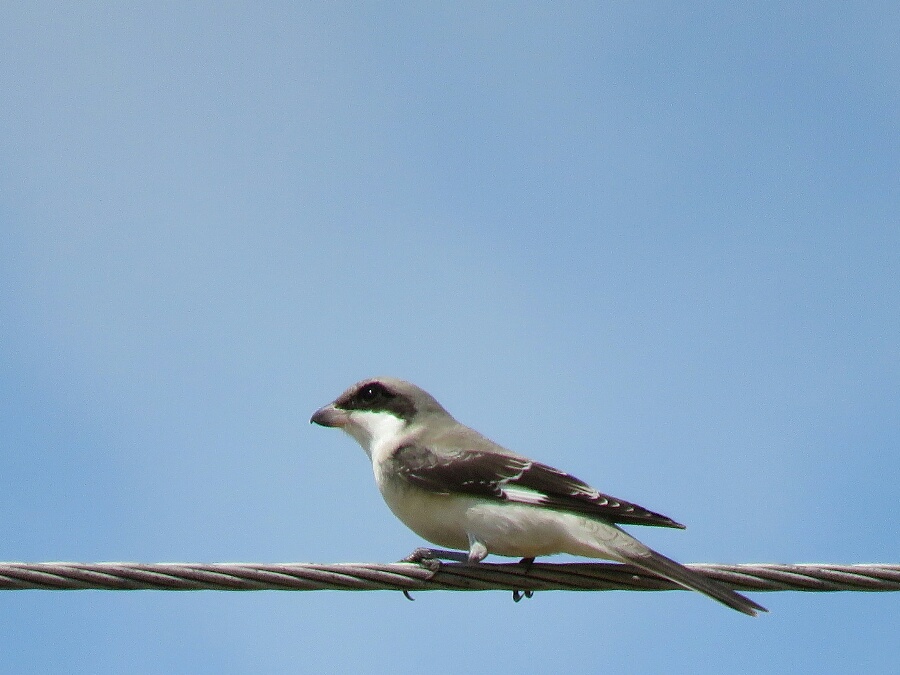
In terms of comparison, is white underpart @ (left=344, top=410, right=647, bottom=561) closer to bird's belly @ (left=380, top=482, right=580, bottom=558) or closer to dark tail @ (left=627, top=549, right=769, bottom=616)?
bird's belly @ (left=380, top=482, right=580, bottom=558)

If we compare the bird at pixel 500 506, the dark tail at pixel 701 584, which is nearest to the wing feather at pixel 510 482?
the bird at pixel 500 506

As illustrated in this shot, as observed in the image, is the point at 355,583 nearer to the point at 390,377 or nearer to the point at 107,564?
the point at 107,564

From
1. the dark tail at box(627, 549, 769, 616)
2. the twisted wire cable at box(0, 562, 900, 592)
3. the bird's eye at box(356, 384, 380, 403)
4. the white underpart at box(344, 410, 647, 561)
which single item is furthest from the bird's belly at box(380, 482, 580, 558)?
the bird's eye at box(356, 384, 380, 403)

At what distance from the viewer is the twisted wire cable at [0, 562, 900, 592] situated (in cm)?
514

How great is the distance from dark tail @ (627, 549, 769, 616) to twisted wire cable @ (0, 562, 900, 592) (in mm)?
56

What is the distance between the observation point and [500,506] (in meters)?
7.08

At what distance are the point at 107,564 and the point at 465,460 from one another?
9.32ft

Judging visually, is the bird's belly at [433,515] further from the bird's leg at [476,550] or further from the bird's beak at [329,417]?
the bird's beak at [329,417]

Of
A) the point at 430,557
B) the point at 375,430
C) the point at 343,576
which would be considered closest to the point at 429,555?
the point at 430,557

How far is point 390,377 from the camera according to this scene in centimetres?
906

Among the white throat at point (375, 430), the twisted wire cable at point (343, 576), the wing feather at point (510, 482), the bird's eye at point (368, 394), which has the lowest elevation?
the twisted wire cable at point (343, 576)

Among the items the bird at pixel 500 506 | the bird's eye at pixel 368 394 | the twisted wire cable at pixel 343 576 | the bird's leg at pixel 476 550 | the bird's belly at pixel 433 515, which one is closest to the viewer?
the twisted wire cable at pixel 343 576

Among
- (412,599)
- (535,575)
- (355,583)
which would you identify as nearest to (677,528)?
(535,575)

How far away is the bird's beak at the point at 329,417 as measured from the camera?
29.7ft
